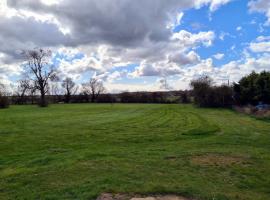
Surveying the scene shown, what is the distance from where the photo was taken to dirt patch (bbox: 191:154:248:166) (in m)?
8.05

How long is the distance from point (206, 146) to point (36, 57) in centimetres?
5266

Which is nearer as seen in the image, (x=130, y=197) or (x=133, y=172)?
(x=130, y=197)

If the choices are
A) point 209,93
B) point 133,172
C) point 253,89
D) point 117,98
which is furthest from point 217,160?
point 117,98

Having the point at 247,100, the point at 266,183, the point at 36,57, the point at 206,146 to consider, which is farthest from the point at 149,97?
the point at 266,183

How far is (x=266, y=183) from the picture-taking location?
649cm

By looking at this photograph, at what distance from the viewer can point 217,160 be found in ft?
27.6

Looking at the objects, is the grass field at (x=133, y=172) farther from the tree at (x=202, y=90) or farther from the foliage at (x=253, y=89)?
the tree at (x=202, y=90)

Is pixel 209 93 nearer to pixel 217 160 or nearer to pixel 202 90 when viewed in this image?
pixel 202 90

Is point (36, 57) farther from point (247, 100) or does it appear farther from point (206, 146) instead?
point (206, 146)


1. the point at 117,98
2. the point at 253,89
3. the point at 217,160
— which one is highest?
the point at 253,89

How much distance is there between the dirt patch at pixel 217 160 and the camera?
805 centimetres

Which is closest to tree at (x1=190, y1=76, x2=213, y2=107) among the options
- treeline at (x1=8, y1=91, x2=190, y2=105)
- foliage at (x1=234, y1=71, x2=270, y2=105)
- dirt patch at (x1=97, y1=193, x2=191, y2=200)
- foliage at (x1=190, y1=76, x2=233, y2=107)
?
foliage at (x1=190, y1=76, x2=233, y2=107)

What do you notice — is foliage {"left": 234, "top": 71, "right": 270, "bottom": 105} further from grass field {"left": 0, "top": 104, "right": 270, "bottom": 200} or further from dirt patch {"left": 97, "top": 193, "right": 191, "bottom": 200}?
dirt patch {"left": 97, "top": 193, "right": 191, "bottom": 200}

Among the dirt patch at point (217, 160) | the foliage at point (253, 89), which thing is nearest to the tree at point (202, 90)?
the foliage at point (253, 89)
